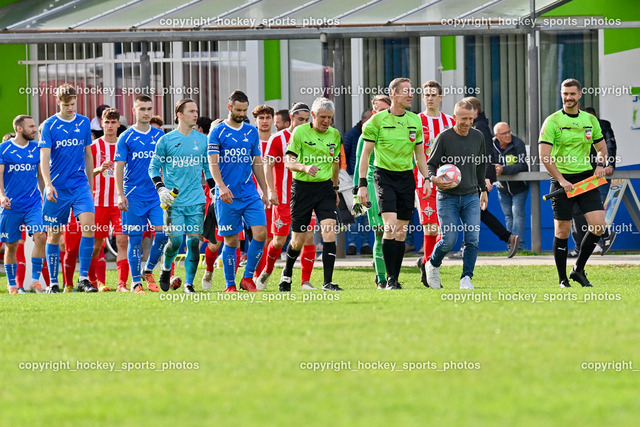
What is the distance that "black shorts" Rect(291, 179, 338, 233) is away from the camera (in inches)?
498

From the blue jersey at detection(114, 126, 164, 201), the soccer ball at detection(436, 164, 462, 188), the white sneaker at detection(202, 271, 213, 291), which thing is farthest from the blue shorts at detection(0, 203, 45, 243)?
the soccer ball at detection(436, 164, 462, 188)

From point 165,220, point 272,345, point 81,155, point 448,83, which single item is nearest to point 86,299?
point 165,220

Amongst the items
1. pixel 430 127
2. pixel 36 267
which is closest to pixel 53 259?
pixel 36 267

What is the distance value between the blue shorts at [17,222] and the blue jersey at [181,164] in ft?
7.16

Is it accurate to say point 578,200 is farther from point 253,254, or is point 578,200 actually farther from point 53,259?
point 53,259

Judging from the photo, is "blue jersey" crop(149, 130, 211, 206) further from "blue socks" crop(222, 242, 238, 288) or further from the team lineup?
"blue socks" crop(222, 242, 238, 288)

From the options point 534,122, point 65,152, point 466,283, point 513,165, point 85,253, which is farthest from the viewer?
point 534,122

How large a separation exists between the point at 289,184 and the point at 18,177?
3.14 m

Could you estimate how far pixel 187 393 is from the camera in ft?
19.6

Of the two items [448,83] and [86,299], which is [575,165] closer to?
[86,299]

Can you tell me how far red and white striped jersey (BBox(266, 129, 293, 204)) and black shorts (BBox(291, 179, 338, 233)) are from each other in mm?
794

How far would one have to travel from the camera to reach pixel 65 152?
1351cm

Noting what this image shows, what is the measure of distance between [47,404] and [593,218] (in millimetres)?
7809

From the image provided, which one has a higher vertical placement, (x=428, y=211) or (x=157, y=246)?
(x=428, y=211)
